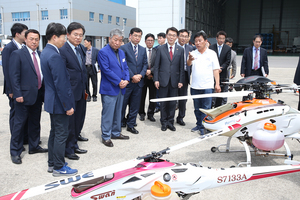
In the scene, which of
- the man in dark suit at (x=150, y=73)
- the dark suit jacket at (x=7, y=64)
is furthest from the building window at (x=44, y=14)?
the dark suit jacket at (x=7, y=64)

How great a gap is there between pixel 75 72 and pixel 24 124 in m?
1.06

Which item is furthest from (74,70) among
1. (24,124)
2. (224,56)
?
(224,56)

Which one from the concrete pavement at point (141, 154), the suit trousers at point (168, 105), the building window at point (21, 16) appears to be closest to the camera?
the concrete pavement at point (141, 154)

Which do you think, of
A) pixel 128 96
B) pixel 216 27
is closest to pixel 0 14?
pixel 216 27

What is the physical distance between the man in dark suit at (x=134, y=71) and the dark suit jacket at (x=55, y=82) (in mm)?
A: 1965

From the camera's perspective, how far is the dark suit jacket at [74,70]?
3301 mm

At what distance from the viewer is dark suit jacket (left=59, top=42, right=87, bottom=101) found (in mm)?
3301

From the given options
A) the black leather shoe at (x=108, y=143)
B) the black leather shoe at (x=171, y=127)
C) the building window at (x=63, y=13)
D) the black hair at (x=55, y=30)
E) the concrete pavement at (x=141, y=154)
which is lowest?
the concrete pavement at (x=141, y=154)

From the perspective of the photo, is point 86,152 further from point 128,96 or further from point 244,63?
point 244,63

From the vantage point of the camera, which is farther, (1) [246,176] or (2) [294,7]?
(2) [294,7]

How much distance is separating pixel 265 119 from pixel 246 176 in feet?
4.33

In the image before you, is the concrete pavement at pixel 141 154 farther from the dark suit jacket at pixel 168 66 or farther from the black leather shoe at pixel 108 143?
the dark suit jacket at pixel 168 66

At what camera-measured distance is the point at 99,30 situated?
122ft

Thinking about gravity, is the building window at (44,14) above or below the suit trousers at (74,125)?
above
